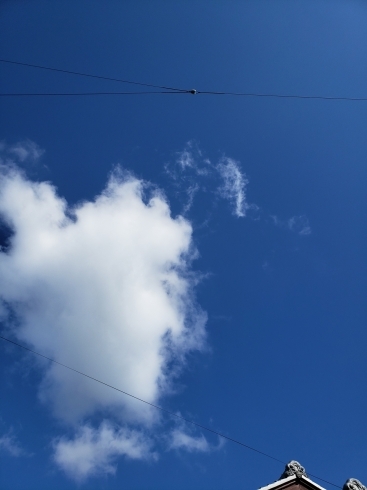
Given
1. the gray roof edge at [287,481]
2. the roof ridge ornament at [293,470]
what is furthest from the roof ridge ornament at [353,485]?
the gray roof edge at [287,481]

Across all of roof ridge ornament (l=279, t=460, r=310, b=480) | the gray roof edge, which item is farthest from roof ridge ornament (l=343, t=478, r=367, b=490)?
the gray roof edge

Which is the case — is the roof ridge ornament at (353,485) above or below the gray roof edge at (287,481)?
above

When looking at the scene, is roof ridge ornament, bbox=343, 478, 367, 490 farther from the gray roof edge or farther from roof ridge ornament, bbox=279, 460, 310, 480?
the gray roof edge

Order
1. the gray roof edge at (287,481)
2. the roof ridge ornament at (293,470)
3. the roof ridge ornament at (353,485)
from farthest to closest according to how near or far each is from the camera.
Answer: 1. the roof ridge ornament at (293,470)
2. the roof ridge ornament at (353,485)
3. the gray roof edge at (287,481)

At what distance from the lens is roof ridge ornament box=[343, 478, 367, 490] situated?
21.8 m

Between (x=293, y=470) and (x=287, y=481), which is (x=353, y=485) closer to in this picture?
(x=293, y=470)

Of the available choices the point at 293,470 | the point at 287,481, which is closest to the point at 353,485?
the point at 293,470

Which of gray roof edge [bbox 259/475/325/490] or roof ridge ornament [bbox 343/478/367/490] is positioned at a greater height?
roof ridge ornament [bbox 343/478/367/490]

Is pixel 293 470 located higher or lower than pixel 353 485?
lower

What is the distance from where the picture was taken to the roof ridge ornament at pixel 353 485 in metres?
21.8

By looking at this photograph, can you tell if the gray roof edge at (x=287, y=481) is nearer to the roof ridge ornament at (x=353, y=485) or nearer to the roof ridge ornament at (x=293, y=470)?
the roof ridge ornament at (x=293, y=470)

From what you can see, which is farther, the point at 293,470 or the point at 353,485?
the point at 293,470

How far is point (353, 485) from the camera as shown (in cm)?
2194

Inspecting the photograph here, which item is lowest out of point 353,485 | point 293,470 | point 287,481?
point 287,481
